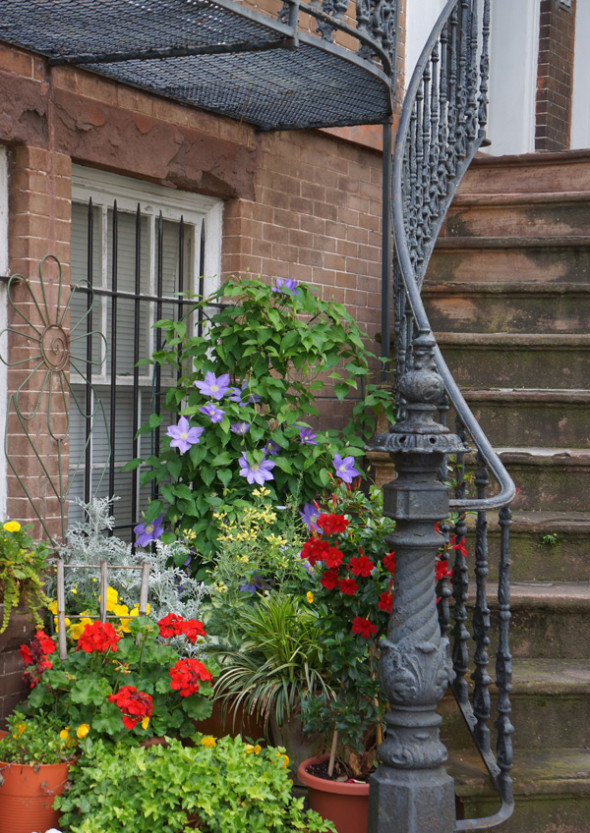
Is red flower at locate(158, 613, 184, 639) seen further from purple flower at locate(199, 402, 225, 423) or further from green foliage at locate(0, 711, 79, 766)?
purple flower at locate(199, 402, 225, 423)

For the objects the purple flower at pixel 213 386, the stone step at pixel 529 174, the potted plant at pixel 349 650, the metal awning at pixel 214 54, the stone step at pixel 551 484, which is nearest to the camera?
the potted plant at pixel 349 650

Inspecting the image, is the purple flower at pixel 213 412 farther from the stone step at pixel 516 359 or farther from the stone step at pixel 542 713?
the stone step at pixel 542 713

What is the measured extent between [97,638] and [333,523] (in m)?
0.84

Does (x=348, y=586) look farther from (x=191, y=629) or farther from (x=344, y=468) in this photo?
(x=344, y=468)

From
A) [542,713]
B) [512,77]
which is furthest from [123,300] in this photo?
[512,77]

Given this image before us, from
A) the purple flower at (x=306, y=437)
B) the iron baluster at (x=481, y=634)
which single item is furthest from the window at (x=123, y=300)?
the iron baluster at (x=481, y=634)

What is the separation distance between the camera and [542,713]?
3504mm

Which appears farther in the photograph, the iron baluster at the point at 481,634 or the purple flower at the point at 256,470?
the purple flower at the point at 256,470

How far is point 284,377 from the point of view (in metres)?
4.80

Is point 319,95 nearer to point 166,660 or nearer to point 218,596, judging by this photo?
point 218,596

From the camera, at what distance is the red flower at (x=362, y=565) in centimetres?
331

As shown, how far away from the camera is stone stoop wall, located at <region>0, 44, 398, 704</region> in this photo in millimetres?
3863

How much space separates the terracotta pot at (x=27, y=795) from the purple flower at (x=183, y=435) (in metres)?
1.47

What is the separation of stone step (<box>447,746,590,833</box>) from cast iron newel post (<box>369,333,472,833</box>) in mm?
341
